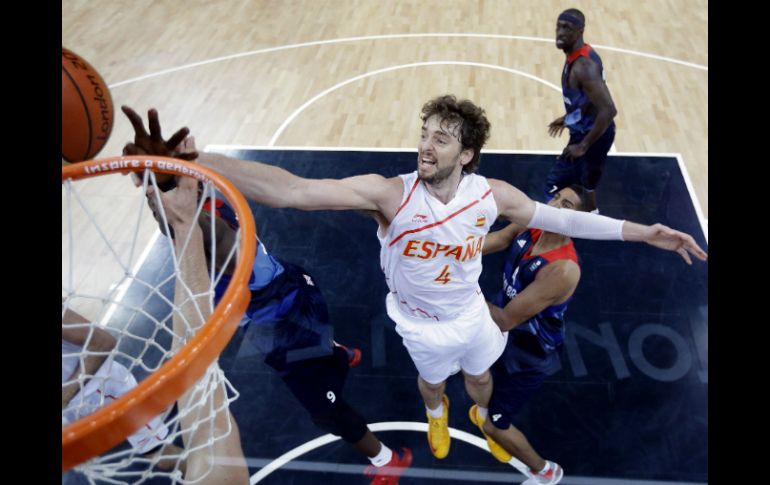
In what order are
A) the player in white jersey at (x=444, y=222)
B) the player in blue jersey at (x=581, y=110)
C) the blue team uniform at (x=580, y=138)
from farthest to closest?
the blue team uniform at (x=580, y=138), the player in blue jersey at (x=581, y=110), the player in white jersey at (x=444, y=222)

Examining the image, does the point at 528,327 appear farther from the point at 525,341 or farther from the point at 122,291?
the point at 122,291

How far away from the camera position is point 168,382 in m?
1.67

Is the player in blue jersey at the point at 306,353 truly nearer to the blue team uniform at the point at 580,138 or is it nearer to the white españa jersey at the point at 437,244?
the white españa jersey at the point at 437,244

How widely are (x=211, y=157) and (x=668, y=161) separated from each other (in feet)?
15.5

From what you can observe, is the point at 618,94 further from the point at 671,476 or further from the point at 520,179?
the point at 671,476

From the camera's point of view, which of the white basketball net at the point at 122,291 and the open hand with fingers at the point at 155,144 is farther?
the white basketball net at the point at 122,291

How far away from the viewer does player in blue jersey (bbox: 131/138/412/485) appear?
363 centimetres

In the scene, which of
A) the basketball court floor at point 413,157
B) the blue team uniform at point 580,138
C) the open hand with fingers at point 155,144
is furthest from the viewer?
the blue team uniform at point 580,138

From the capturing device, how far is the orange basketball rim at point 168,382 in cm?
153

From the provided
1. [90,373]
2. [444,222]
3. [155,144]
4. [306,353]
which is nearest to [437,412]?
[306,353]

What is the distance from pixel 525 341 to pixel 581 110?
2.06 metres

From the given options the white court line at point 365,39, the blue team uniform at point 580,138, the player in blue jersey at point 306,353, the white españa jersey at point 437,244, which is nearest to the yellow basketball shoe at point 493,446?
the player in blue jersey at point 306,353

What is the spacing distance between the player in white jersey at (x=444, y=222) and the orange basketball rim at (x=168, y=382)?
0.88 metres
